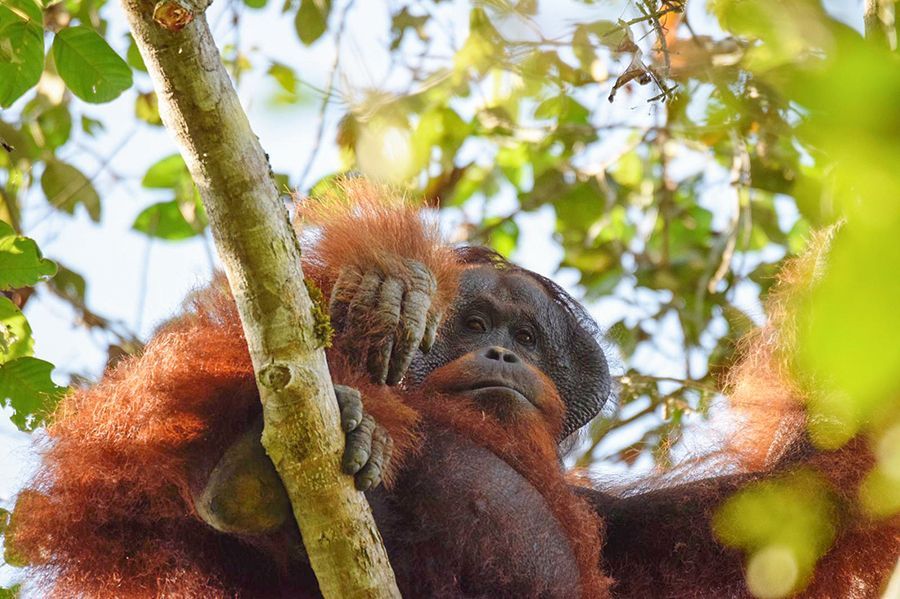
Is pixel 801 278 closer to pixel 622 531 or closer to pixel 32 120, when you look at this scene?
pixel 622 531

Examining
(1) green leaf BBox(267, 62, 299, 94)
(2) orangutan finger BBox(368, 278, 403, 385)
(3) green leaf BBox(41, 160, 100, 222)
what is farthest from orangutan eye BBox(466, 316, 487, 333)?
(3) green leaf BBox(41, 160, 100, 222)

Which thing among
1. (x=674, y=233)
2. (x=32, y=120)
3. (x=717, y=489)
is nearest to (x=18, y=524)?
(x=717, y=489)

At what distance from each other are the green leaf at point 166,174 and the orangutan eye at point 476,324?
2490mm

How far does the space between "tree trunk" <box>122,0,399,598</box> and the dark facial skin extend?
1331 millimetres

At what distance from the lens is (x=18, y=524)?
2637mm

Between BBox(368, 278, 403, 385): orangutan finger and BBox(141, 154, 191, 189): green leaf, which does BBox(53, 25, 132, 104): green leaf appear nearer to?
BBox(368, 278, 403, 385): orangutan finger

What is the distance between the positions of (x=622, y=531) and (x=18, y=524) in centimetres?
180

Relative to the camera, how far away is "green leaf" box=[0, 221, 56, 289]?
2680 mm

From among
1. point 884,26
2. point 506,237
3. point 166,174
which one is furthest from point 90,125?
point 884,26

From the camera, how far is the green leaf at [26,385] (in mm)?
2748

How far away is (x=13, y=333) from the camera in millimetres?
2844

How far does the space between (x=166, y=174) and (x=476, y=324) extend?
259 cm

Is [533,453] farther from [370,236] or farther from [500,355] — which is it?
[370,236]

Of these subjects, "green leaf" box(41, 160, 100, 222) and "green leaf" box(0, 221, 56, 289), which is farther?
"green leaf" box(41, 160, 100, 222)
